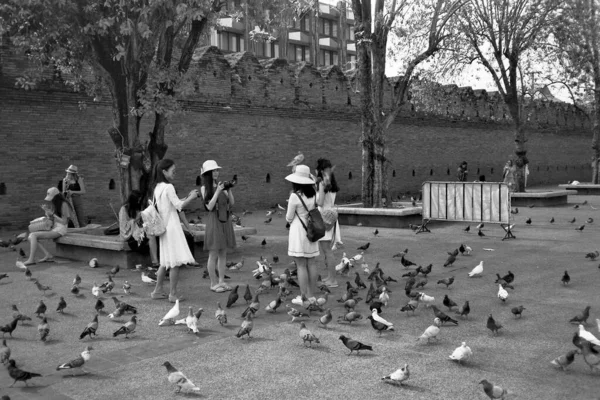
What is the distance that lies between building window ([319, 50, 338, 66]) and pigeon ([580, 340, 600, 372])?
5715 centimetres

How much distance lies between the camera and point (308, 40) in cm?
5962

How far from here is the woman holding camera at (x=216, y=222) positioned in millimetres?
8992

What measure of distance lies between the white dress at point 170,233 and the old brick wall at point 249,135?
5.70 m

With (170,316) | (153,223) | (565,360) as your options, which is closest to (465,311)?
(565,360)

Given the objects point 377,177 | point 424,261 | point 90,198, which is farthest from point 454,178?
point 424,261

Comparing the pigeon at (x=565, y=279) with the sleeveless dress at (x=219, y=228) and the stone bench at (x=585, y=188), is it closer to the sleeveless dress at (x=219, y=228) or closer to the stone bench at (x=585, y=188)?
the sleeveless dress at (x=219, y=228)

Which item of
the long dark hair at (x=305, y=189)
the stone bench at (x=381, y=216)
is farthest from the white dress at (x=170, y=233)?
the stone bench at (x=381, y=216)

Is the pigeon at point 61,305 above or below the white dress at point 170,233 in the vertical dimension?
below

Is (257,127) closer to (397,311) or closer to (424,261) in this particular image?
(424,261)

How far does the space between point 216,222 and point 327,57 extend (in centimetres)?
5556

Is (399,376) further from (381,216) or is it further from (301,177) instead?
(381,216)

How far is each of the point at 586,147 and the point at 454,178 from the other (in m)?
15.5

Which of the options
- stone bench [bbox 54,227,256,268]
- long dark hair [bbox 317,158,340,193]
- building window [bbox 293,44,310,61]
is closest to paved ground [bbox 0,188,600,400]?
stone bench [bbox 54,227,256,268]

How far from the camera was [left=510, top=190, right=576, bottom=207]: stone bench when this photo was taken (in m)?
23.5
